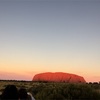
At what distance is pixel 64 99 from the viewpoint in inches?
862

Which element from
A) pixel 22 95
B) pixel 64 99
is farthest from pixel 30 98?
pixel 64 99

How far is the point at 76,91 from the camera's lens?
22.9 m

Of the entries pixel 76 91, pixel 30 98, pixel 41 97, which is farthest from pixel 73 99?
pixel 30 98

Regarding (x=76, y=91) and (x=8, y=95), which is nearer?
(x=8, y=95)

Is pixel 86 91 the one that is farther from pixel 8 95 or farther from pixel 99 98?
pixel 8 95

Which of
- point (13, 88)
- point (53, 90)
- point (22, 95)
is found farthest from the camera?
point (53, 90)

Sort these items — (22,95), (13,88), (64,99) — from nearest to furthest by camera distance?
1. (13,88)
2. (22,95)
3. (64,99)

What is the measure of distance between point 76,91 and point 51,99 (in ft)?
7.00

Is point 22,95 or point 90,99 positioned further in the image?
point 90,99

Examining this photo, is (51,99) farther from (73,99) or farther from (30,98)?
(30,98)

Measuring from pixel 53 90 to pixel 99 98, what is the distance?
3659mm

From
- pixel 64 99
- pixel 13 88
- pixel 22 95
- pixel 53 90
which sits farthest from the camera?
pixel 53 90

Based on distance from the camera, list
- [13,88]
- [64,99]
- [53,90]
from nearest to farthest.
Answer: [13,88] → [64,99] → [53,90]

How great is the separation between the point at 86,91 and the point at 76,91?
855 millimetres
